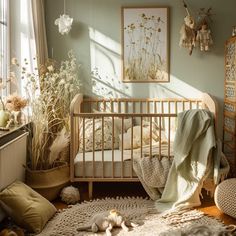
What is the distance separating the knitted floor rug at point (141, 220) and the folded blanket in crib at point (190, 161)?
129 millimetres

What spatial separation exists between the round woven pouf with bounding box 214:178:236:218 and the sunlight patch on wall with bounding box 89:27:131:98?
1633 millimetres

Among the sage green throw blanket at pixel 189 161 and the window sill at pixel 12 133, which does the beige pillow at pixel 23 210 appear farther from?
the sage green throw blanket at pixel 189 161

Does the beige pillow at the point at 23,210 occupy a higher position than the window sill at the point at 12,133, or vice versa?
the window sill at the point at 12,133

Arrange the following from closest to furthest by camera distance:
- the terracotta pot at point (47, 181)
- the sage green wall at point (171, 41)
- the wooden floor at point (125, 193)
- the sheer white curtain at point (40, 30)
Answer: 1. the wooden floor at point (125, 193)
2. the terracotta pot at point (47, 181)
3. the sheer white curtain at point (40, 30)
4. the sage green wall at point (171, 41)

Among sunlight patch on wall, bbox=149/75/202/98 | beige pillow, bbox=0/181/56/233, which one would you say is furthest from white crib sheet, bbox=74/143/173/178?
sunlight patch on wall, bbox=149/75/202/98

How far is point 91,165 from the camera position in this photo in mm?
3160

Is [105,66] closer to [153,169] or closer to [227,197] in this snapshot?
[153,169]

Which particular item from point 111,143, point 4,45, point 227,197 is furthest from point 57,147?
point 227,197

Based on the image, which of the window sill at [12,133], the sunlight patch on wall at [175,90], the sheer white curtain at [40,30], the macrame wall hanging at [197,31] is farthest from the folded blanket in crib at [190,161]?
the sheer white curtain at [40,30]

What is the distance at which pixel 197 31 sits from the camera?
3.89 meters

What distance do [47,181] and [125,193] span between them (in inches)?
29.3

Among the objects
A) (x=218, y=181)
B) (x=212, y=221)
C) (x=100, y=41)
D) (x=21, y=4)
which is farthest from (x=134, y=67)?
(x=212, y=221)

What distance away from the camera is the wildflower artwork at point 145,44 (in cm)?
397

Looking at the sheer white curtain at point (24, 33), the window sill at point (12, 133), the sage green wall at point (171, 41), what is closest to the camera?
the window sill at point (12, 133)
